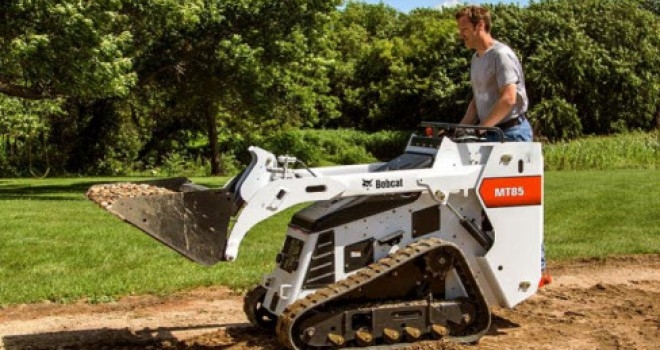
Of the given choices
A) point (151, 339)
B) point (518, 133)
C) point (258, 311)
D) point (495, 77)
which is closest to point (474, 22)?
point (495, 77)

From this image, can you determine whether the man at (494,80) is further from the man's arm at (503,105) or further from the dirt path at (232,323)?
the dirt path at (232,323)

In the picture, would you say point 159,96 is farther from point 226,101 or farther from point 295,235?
point 295,235

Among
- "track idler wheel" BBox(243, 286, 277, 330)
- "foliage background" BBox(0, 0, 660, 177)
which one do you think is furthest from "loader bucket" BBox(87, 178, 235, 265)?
"foliage background" BBox(0, 0, 660, 177)

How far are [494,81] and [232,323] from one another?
267cm

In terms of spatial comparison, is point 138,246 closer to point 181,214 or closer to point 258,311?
point 258,311

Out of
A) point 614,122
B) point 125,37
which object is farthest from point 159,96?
point 614,122

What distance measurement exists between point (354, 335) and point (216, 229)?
112 centimetres

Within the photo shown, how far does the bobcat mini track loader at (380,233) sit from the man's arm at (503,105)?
0.21m

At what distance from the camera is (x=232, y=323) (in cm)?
691

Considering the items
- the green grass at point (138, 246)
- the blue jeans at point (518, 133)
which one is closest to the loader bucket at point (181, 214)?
the blue jeans at point (518, 133)

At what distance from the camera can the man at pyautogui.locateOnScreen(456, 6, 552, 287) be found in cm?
650

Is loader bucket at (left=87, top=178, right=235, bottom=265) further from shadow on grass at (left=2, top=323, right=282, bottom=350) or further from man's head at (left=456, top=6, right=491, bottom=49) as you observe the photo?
man's head at (left=456, top=6, right=491, bottom=49)

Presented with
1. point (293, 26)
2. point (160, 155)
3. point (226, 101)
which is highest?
point (293, 26)

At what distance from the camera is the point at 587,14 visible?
141ft
